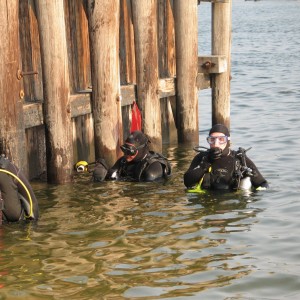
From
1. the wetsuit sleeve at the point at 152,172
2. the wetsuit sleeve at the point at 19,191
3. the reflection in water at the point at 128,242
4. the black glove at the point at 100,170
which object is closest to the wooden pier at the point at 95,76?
the black glove at the point at 100,170

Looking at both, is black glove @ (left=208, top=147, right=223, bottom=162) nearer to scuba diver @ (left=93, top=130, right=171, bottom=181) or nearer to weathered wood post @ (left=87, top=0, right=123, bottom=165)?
scuba diver @ (left=93, top=130, right=171, bottom=181)

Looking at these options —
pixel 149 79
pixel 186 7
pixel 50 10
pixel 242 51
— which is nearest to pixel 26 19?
pixel 50 10

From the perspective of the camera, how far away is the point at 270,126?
1716 centimetres

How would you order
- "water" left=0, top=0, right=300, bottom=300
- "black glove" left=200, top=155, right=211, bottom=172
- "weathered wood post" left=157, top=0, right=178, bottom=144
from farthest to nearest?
1. "weathered wood post" left=157, top=0, right=178, bottom=144
2. "black glove" left=200, top=155, right=211, bottom=172
3. "water" left=0, top=0, right=300, bottom=300

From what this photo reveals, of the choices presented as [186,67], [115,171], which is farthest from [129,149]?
[186,67]

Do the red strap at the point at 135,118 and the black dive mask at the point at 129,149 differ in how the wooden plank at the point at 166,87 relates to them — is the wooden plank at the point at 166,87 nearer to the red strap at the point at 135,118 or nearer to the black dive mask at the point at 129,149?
the red strap at the point at 135,118

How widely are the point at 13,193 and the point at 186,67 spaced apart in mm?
4912

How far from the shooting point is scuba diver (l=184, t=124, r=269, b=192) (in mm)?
10406

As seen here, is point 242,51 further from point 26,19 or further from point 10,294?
point 10,294

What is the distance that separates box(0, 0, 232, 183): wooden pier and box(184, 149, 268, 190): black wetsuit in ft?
4.33

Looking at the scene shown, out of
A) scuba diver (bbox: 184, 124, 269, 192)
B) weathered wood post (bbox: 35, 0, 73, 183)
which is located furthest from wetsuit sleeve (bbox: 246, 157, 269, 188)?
weathered wood post (bbox: 35, 0, 73, 183)

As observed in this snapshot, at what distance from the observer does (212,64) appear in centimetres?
1355

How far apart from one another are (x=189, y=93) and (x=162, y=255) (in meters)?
5.29

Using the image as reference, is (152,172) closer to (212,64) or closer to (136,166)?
(136,166)
